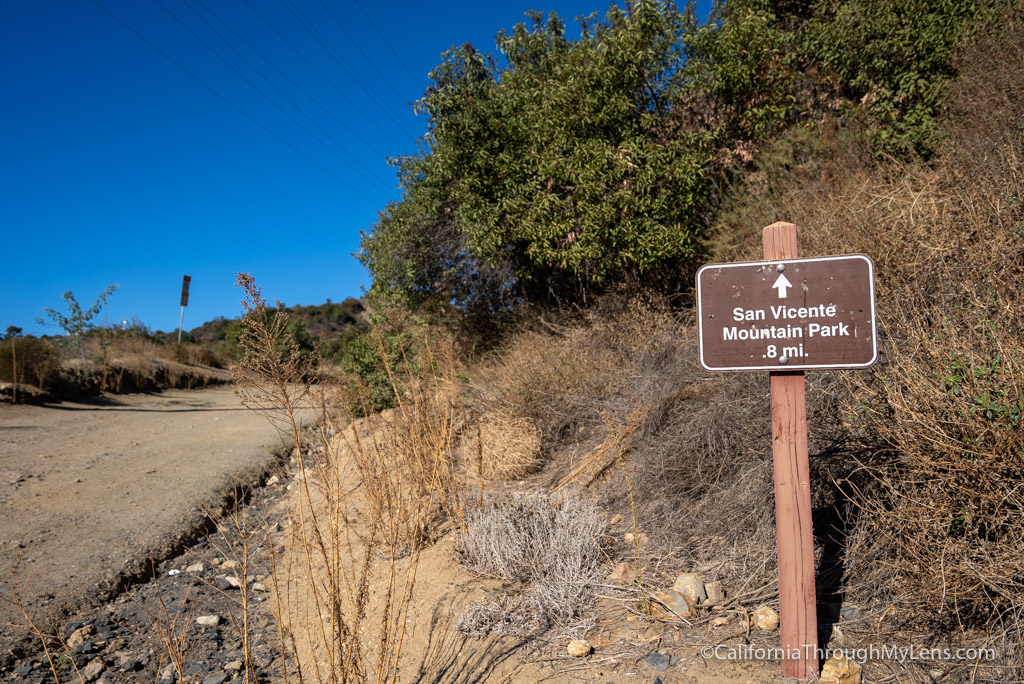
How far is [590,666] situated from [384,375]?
7.21 metres

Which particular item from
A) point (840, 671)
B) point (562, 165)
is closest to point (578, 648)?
point (840, 671)

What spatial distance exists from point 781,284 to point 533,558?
98.1 inches

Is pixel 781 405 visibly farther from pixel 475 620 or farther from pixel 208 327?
pixel 208 327

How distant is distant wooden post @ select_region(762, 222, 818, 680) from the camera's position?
272 centimetres

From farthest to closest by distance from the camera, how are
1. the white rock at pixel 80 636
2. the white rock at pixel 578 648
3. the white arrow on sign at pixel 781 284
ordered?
the white rock at pixel 80 636
the white rock at pixel 578 648
the white arrow on sign at pixel 781 284

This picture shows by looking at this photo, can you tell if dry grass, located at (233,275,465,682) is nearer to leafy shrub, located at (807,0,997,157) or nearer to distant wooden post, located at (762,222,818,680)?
distant wooden post, located at (762,222,818,680)

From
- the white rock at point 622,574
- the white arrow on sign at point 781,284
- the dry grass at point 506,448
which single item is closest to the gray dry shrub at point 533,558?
the white rock at point 622,574

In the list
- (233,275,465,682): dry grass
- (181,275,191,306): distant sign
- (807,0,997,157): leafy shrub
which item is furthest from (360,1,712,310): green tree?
(181,275,191,306): distant sign

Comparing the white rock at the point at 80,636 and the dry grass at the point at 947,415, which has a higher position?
the dry grass at the point at 947,415

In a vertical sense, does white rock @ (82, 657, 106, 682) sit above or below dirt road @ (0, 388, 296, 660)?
below

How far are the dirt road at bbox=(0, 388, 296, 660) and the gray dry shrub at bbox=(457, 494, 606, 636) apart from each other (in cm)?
214

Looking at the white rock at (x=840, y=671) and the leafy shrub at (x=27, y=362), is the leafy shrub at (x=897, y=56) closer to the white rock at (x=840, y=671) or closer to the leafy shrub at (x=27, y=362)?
the white rock at (x=840, y=671)

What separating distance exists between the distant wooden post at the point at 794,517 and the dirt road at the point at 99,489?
2.96 meters

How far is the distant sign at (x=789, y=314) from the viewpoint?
2.59 metres
